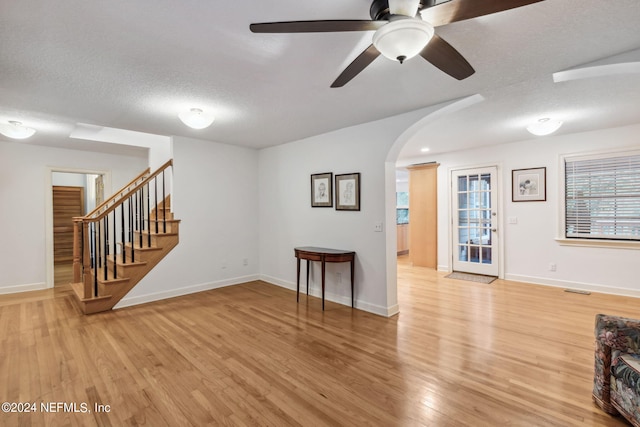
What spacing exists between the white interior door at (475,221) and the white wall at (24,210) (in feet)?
24.4

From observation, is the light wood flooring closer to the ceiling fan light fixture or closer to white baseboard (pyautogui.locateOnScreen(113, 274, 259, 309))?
white baseboard (pyautogui.locateOnScreen(113, 274, 259, 309))

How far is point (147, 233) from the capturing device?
440 cm

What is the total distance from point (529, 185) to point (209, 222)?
5.52 metres

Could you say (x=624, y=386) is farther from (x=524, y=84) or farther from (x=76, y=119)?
(x=76, y=119)

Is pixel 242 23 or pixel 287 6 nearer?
pixel 287 6

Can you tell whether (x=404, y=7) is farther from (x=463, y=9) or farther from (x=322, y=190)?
(x=322, y=190)

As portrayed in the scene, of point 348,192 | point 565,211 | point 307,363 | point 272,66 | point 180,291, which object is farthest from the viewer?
point 565,211

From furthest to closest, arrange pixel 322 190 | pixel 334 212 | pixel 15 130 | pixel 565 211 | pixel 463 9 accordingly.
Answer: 1. pixel 565 211
2. pixel 322 190
3. pixel 334 212
4. pixel 15 130
5. pixel 463 9

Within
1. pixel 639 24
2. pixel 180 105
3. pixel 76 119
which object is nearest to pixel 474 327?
pixel 639 24

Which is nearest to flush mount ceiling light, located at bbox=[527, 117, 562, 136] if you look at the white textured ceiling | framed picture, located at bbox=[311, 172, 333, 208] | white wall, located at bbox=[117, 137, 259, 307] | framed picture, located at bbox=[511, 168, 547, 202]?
the white textured ceiling

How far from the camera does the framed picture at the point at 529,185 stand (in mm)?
4898

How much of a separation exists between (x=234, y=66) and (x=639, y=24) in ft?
8.84

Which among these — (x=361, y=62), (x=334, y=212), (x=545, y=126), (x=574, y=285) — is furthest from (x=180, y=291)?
(x=574, y=285)

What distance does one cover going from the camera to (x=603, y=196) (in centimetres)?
447
